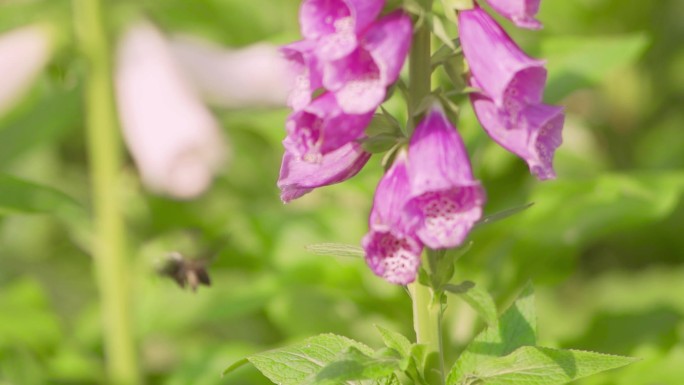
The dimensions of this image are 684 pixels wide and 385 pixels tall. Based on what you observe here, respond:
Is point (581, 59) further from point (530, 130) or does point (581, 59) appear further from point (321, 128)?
point (321, 128)

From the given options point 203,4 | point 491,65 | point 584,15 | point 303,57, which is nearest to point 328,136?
point 303,57

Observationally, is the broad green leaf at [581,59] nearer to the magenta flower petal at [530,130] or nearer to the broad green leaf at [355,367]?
the magenta flower petal at [530,130]

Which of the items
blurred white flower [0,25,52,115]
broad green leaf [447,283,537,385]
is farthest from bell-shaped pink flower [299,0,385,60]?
blurred white flower [0,25,52,115]

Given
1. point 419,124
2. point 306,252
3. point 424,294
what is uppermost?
point 419,124

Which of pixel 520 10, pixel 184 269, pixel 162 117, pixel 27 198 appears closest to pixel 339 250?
pixel 520 10

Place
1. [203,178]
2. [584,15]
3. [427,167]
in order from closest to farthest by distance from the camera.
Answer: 1. [427,167]
2. [203,178]
3. [584,15]

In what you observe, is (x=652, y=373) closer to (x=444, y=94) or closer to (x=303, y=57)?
(x=444, y=94)
